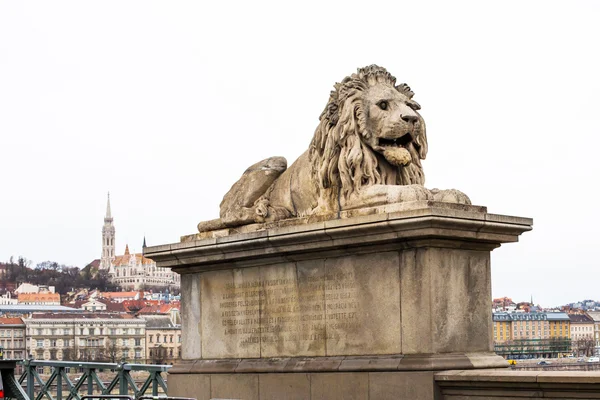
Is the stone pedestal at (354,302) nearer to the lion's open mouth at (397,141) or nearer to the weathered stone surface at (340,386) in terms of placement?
the weathered stone surface at (340,386)

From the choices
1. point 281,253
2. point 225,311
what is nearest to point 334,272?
point 281,253

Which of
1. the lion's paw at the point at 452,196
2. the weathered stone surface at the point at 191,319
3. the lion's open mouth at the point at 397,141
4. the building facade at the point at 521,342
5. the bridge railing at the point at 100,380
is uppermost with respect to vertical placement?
the lion's open mouth at the point at 397,141

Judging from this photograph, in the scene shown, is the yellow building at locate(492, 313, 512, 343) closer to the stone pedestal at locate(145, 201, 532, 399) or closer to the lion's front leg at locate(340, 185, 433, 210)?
the stone pedestal at locate(145, 201, 532, 399)

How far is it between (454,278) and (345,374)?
4.45 ft

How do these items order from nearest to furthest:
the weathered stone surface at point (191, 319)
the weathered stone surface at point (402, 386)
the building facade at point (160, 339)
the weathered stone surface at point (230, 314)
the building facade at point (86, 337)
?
the weathered stone surface at point (402, 386) → the weathered stone surface at point (230, 314) → the weathered stone surface at point (191, 319) → the building facade at point (86, 337) → the building facade at point (160, 339)

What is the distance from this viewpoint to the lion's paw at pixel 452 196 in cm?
1084

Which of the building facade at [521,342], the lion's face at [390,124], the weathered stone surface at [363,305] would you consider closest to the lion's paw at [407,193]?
the weathered stone surface at [363,305]

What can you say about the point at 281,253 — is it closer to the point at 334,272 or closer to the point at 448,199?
the point at 334,272

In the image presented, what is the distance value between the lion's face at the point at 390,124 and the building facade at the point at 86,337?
Result: 163m

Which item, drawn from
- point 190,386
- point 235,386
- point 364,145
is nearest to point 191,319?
point 190,386

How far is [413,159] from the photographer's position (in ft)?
38.5

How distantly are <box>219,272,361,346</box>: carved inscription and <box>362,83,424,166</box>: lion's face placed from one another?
1326mm

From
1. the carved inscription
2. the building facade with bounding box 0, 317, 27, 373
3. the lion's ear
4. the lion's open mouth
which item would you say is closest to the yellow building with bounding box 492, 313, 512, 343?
the building facade with bounding box 0, 317, 27, 373

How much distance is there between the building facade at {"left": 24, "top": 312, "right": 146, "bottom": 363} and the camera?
570 ft
